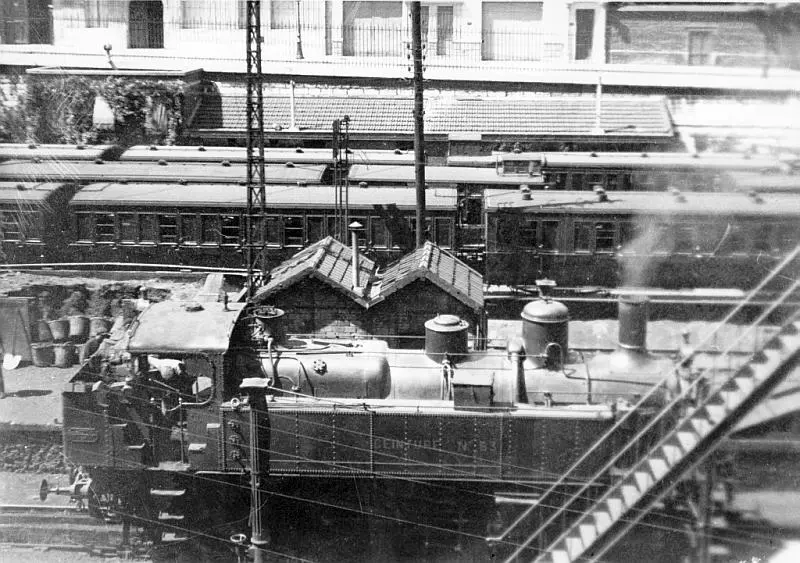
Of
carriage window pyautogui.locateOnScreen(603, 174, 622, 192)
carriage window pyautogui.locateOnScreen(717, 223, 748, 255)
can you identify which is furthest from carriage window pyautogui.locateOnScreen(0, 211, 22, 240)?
carriage window pyautogui.locateOnScreen(717, 223, 748, 255)

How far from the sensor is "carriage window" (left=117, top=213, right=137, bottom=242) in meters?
20.4

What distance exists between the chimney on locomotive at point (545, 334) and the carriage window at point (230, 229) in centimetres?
1013

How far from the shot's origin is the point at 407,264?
1628 centimetres

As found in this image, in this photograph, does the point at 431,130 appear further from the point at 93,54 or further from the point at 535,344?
the point at 535,344

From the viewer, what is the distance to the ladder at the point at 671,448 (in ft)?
27.5

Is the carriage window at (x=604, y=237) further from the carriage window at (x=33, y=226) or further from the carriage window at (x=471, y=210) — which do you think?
the carriage window at (x=33, y=226)

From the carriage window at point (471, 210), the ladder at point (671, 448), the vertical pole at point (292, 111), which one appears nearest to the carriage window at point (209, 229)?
the carriage window at point (471, 210)

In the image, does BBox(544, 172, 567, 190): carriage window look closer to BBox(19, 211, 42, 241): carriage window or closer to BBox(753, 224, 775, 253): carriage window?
BBox(753, 224, 775, 253): carriage window

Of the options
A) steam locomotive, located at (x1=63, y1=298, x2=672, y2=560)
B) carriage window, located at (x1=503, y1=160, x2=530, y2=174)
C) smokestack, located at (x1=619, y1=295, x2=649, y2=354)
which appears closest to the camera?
smokestack, located at (x1=619, y1=295, x2=649, y2=354)

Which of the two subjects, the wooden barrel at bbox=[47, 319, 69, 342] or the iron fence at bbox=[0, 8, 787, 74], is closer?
the wooden barrel at bbox=[47, 319, 69, 342]

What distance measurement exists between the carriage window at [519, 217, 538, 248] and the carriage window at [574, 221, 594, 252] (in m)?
0.90

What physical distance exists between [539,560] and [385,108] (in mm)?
21126

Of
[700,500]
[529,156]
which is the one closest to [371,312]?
[700,500]

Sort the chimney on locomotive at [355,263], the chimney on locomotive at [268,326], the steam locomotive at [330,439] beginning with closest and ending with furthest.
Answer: the steam locomotive at [330,439] → the chimney on locomotive at [268,326] → the chimney on locomotive at [355,263]
